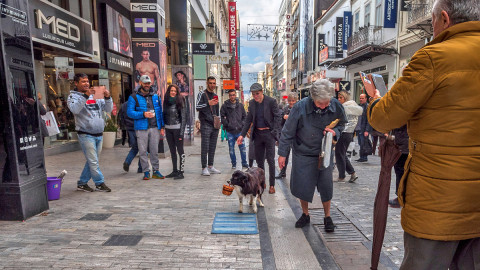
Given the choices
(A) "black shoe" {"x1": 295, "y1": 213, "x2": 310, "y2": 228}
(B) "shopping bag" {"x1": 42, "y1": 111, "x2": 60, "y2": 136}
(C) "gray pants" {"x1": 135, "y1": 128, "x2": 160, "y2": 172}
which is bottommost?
(A) "black shoe" {"x1": 295, "y1": 213, "x2": 310, "y2": 228}

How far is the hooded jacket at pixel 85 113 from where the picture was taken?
4926mm

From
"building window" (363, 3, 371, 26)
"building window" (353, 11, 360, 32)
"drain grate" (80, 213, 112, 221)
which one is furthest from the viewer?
"building window" (353, 11, 360, 32)

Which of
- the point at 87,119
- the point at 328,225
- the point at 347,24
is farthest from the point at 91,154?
the point at 347,24

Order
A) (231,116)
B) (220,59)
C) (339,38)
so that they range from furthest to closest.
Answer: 1. (339,38)
2. (220,59)
3. (231,116)

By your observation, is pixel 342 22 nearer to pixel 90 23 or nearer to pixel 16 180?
pixel 90 23

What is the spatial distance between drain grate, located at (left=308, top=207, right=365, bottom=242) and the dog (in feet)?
2.94

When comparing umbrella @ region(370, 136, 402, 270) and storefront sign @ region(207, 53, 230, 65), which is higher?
storefront sign @ region(207, 53, 230, 65)

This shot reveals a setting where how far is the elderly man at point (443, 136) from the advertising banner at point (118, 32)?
12.0 metres

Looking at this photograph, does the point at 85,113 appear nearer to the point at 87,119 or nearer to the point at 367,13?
the point at 87,119

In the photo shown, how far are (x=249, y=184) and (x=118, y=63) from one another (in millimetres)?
10327

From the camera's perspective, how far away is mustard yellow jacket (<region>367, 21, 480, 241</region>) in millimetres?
1472

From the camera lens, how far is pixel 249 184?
428 cm

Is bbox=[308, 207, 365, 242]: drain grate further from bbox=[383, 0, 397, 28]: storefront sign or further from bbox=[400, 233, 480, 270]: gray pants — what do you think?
bbox=[383, 0, 397, 28]: storefront sign

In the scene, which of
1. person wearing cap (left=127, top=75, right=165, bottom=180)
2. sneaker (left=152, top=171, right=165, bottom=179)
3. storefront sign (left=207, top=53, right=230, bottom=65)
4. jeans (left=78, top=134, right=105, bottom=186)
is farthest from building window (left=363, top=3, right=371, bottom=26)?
jeans (left=78, top=134, right=105, bottom=186)
